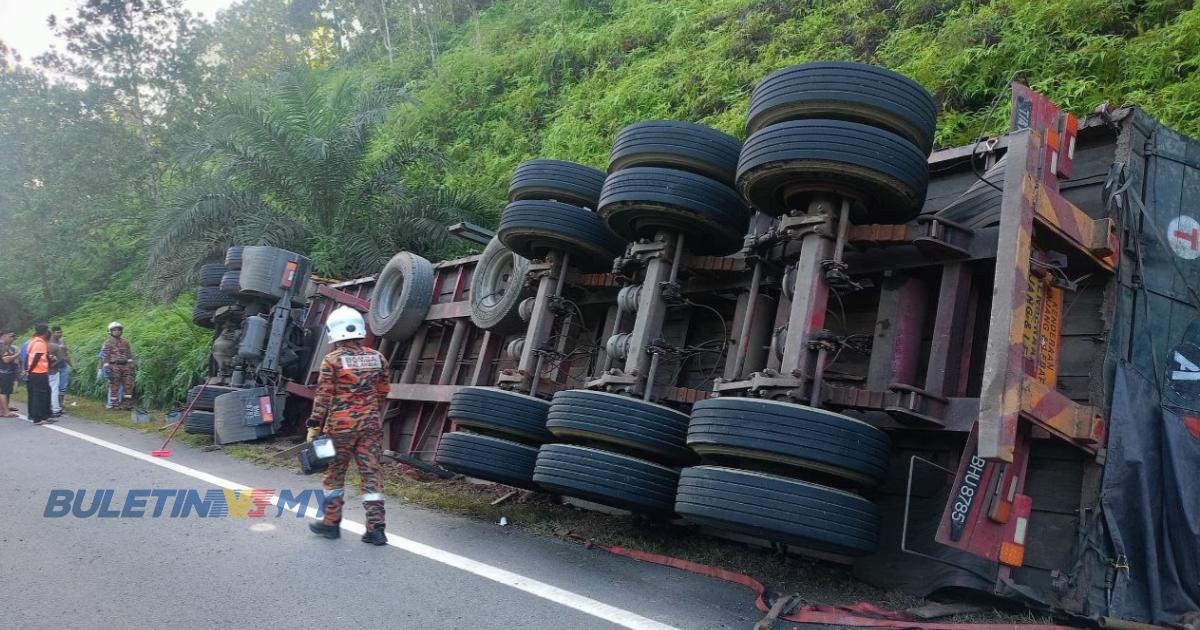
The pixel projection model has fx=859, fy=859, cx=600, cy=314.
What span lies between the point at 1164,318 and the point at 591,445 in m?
3.15

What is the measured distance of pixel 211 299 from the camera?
12.7m

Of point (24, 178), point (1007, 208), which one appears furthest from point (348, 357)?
point (24, 178)

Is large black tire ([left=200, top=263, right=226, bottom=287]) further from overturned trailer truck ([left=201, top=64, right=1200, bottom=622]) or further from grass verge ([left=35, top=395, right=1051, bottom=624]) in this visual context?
overturned trailer truck ([left=201, top=64, right=1200, bottom=622])

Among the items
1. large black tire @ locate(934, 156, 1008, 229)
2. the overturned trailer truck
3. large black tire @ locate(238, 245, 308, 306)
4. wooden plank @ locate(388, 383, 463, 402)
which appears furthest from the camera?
large black tire @ locate(238, 245, 308, 306)

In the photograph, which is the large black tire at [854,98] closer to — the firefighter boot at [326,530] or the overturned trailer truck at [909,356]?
the overturned trailer truck at [909,356]

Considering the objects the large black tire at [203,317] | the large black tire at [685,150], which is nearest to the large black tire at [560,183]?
the large black tire at [685,150]

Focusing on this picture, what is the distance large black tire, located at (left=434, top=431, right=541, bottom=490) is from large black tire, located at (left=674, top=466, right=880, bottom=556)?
6.37 ft

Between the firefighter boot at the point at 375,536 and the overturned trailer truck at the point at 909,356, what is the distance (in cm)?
83

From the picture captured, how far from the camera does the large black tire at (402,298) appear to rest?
9188mm

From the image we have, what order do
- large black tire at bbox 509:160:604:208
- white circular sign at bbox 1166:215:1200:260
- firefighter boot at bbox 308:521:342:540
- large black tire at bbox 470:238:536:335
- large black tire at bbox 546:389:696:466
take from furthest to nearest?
large black tire at bbox 470:238:536:335
large black tire at bbox 509:160:604:208
firefighter boot at bbox 308:521:342:540
large black tire at bbox 546:389:696:466
white circular sign at bbox 1166:215:1200:260

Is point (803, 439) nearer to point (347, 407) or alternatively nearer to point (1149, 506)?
point (1149, 506)

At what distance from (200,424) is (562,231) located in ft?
21.4

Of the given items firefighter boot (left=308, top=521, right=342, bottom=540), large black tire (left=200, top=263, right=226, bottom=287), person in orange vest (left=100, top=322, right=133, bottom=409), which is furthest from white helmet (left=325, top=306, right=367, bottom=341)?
person in orange vest (left=100, top=322, right=133, bottom=409)

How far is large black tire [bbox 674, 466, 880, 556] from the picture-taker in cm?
406
